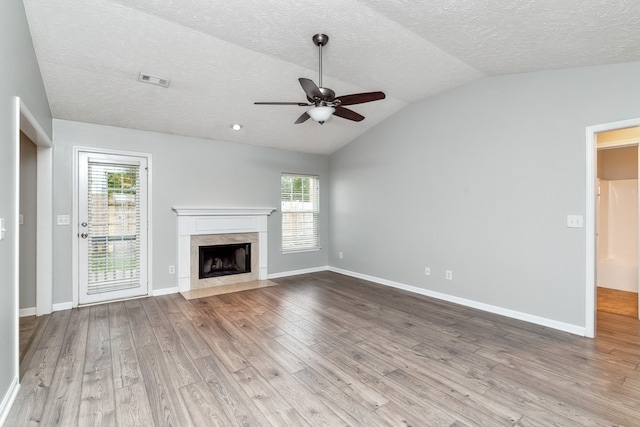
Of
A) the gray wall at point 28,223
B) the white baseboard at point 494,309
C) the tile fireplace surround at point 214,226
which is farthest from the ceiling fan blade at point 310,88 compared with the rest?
the gray wall at point 28,223

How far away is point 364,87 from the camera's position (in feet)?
13.0

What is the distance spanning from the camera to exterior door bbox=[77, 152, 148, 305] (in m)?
4.07

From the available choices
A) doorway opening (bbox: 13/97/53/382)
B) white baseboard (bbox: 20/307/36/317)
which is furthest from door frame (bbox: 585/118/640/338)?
white baseboard (bbox: 20/307/36/317)

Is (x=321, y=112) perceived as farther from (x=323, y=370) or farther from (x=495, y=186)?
(x=495, y=186)

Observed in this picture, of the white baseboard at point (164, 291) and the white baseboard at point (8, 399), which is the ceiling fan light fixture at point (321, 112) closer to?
the white baseboard at point (8, 399)

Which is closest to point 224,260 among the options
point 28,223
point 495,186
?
point 28,223

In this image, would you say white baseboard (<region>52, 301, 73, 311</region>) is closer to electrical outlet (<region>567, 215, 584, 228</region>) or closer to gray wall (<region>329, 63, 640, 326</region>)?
gray wall (<region>329, 63, 640, 326</region>)

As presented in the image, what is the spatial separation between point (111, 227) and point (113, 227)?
0.9 inches

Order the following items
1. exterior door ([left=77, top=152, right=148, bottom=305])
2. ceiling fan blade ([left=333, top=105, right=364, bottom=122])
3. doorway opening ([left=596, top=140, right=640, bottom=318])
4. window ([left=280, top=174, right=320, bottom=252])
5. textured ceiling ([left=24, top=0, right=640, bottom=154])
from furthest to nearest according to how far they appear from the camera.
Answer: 1. window ([left=280, top=174, right=320, bottom=252])
2. doorway opening ([left=596, top=140, right=640, bottom=318])
3. exterior door ([left=77, top=152, right=148, bottom=305])
4. ceiling fan blade ([left=333, top=105, right=364, bottom=122])
5. textured ceiling ([left=24, top=0, right=640, bottom=154])

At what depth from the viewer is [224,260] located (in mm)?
5332

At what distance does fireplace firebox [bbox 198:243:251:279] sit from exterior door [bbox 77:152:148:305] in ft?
2.82

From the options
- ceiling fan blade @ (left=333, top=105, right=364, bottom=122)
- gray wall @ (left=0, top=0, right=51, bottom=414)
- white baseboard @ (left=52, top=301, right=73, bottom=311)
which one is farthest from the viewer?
white baseboard @ (left=52, top=301, right=73, bottom=311)

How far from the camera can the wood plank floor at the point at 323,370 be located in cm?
191

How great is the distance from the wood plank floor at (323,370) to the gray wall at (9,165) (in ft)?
1.19
